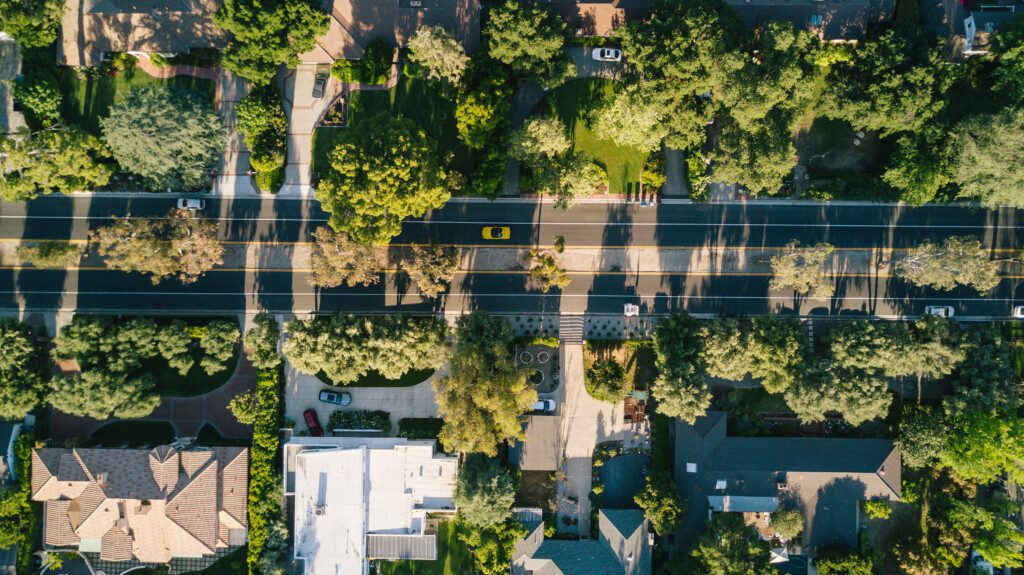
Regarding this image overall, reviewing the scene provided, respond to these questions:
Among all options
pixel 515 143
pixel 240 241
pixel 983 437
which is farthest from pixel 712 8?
pixel 240 241

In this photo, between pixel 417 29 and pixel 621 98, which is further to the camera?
pixel 417 29

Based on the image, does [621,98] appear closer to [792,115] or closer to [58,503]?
[792,115]

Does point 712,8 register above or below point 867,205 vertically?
above

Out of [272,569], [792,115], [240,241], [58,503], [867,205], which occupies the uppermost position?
[792,115]

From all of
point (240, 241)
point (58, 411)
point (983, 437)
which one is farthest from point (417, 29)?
point (983, 437)

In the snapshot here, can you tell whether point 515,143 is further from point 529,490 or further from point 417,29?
point 529,490

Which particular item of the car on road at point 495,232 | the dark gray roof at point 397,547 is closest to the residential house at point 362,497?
the dark gray roof at point 397,547
